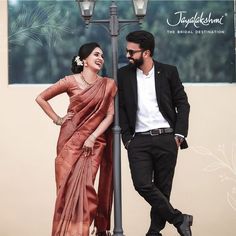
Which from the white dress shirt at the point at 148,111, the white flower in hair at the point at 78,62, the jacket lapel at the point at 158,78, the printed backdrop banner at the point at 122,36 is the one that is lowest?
the white dress shirt at the point at 148,111

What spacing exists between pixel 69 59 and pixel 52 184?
55.5 inches

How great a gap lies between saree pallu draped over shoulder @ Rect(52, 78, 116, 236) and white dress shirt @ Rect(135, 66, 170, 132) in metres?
0.25

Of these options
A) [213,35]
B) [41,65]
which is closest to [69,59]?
[41,65]

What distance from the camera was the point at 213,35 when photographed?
9406 millimetres

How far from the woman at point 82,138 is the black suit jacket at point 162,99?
127 mm

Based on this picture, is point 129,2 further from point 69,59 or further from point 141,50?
point 141,50

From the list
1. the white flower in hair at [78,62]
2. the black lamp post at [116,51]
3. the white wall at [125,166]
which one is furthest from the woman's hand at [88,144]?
the white wall at [125,166]

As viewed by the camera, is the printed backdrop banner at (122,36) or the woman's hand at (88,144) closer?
the woman's hand at (88,144)

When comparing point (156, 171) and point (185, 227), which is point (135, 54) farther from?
point (185, 227)

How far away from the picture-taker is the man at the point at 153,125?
6859 millimetres

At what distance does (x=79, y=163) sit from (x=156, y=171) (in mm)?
653

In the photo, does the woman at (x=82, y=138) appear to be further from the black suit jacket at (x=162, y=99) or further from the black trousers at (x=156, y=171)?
the black trousers at (x=156, y=171)

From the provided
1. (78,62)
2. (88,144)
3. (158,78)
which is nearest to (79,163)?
(88,144)

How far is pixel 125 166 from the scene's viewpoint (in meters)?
9.24
